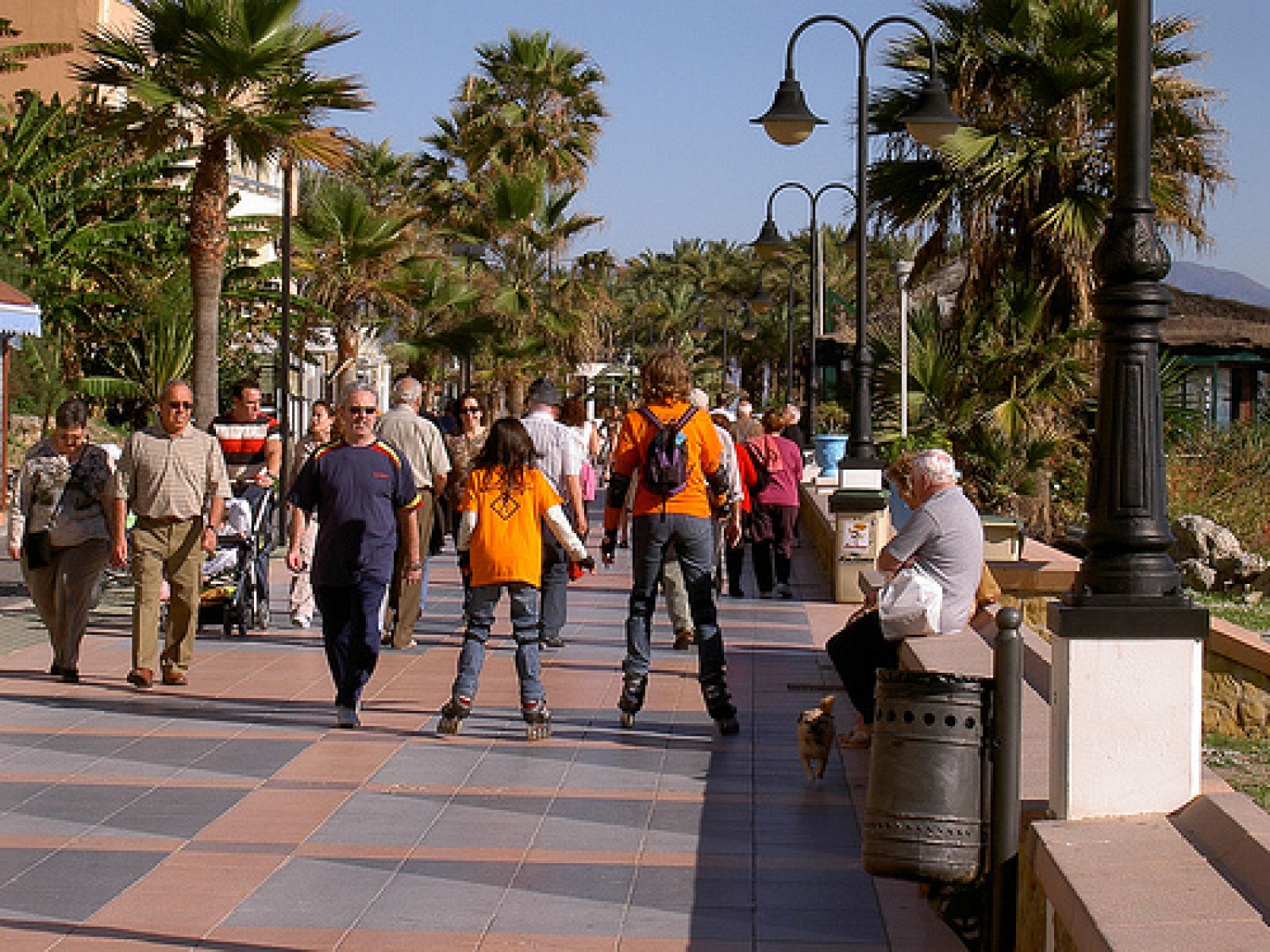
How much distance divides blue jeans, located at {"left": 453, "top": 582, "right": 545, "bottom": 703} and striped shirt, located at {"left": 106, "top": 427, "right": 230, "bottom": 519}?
236 cm

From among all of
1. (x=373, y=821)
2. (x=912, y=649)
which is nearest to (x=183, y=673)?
(x=373, y=821)

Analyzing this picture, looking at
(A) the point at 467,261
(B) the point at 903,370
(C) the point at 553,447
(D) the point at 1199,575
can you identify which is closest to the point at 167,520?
(C) the point at 553,447

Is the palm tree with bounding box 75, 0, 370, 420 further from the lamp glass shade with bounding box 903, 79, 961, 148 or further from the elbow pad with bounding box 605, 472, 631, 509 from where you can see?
the elbow pad with bounding box 605, 472, 631, 509

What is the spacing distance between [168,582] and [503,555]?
8.87 ft

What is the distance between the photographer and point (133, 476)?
36.1 ft

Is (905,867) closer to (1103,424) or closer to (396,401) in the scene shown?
(1103,424)

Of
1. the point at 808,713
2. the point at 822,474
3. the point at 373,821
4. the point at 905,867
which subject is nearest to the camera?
the point at 905,867

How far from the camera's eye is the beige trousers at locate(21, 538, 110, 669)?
11.2 metres

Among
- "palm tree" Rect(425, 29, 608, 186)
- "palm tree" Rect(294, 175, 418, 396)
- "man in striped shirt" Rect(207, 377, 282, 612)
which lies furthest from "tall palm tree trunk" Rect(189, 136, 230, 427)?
"palm tree" Rect(425, 29, 608, 186)

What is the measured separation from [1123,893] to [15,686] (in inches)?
321

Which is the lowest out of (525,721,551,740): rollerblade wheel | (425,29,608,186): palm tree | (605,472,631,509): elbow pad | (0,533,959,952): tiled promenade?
(0,533,959,952): tiled promenade

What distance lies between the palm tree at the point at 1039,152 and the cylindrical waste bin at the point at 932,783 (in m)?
16.4

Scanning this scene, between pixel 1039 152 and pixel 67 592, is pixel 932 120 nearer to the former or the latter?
pixel 1039 152

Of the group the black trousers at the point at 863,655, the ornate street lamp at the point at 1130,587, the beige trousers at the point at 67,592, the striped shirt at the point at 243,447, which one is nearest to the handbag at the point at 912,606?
the black trousers at the point at 863,655
